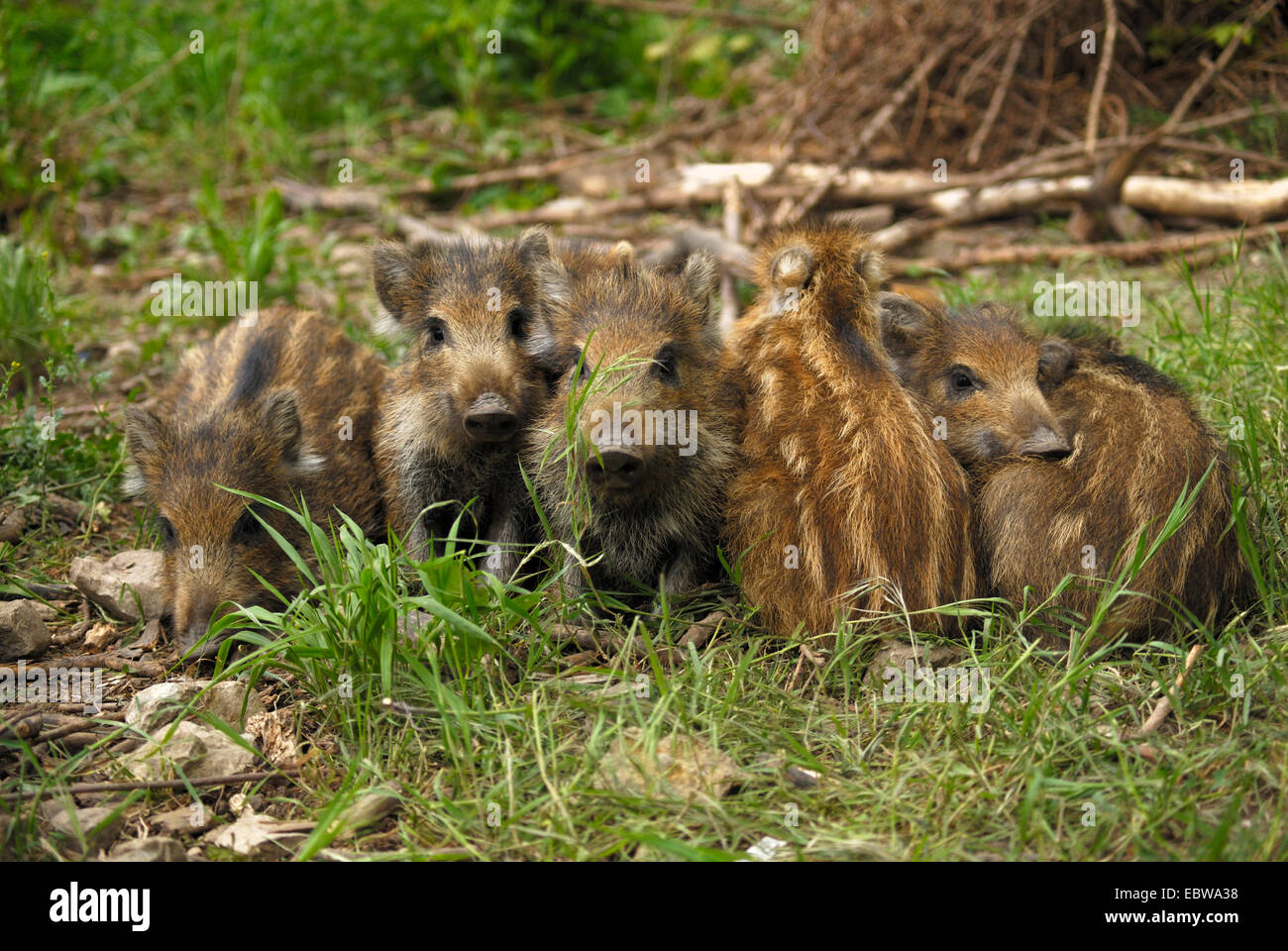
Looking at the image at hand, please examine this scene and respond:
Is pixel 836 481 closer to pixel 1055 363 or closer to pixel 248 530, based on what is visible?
pixel 1055 363

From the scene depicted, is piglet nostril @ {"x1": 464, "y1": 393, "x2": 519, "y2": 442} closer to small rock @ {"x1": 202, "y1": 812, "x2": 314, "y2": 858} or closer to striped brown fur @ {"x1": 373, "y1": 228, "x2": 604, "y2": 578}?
striped brown fur @ {"x1": 373, "y1": 228, "x2": 604, "y2": 578}

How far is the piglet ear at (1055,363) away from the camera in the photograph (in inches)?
192

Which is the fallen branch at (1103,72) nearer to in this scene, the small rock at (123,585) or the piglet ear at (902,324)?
the piglet ear at (902,324)

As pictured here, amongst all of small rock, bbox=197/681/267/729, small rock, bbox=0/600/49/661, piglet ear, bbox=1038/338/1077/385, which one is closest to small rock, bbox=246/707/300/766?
small rock, bbox=197/681/267/729

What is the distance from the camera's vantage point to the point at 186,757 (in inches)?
147

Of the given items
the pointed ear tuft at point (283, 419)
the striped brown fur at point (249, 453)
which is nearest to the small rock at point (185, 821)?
the striped brown fur at point (249, 453)

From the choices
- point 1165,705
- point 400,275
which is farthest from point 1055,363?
point 400,275

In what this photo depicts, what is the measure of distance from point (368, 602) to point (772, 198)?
556 centimetres

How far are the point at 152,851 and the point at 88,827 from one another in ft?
0.85

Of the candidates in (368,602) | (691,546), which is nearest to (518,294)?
(691,546)

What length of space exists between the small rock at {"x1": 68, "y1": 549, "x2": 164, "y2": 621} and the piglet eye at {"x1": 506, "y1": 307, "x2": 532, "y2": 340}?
1843 mm

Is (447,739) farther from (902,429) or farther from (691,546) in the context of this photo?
(902,429)

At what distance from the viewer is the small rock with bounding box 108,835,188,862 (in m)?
3.31

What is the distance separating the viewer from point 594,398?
4.25m
